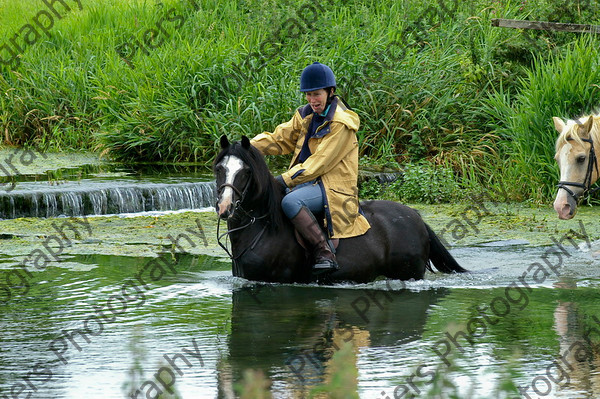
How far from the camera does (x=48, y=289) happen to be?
23.8 feet

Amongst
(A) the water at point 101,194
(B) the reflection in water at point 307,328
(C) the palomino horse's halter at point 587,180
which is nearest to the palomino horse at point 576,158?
(C) the palomino horse's halter at point 587,180

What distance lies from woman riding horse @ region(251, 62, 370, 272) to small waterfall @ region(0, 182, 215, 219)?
478 cm

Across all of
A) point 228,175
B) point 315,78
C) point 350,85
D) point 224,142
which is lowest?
point 228,175

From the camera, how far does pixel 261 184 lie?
22.3ft

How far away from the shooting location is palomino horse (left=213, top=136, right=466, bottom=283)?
6.64 metres

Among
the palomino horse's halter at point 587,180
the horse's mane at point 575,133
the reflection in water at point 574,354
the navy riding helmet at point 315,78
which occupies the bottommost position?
the reflection in water at point 574,354

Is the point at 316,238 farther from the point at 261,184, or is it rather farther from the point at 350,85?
the point at 350,85

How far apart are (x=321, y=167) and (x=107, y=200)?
534 cm

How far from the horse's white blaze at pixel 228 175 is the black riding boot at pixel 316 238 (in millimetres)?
643

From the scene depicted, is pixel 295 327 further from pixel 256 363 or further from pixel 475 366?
pixel 475 366

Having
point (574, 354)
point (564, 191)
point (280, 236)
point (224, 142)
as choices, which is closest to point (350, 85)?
point (564, 191)

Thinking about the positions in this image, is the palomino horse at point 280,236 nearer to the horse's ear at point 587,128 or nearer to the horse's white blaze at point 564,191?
the horse's white blaze at point 564,191

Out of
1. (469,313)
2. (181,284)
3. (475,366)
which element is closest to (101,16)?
(181,284)

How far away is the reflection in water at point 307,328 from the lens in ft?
16.5
